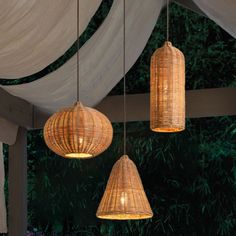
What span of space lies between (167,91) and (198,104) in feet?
9.79

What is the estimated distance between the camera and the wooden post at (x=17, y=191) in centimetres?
634

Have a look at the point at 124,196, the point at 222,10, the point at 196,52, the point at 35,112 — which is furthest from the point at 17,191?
the point at 124,196

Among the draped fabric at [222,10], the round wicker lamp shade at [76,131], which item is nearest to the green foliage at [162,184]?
the draped fabric at [222,10]

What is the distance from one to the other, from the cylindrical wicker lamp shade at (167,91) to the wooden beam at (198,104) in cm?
285

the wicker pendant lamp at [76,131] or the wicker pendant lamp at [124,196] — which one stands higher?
the wicker pendant lamp at [76,131]

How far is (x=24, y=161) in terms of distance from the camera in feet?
21.1

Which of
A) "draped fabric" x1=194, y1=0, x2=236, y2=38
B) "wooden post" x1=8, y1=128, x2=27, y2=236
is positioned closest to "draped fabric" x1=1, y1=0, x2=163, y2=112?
"draped fabric" x1=194, y1=0, x2=236, y2=38

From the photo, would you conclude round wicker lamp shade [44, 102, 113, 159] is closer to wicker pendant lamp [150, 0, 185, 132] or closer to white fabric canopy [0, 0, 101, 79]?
wicker pendant lamp [150, 0, 185, 132]

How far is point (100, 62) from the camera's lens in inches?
216

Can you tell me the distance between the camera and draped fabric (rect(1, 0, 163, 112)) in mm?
5184

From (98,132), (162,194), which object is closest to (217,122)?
(162,194)

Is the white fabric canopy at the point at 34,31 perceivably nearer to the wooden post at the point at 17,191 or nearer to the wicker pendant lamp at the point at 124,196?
the wicker pendant lamp at the point at 124,196

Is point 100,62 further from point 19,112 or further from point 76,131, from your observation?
point 76,131

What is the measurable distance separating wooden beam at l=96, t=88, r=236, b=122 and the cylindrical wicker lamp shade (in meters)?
2.85
